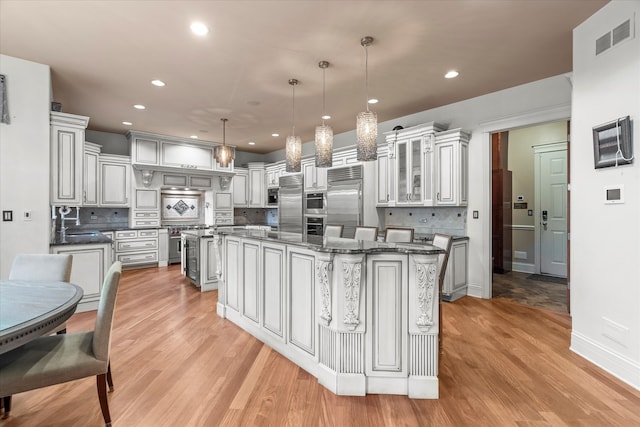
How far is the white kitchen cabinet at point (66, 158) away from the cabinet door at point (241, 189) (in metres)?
4.04

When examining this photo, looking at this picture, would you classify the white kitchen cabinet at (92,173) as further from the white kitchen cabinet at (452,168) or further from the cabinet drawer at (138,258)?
the white kitchen cabinet at (452,168)

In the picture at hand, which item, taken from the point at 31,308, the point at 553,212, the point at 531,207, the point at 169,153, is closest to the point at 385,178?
the point at 531,207

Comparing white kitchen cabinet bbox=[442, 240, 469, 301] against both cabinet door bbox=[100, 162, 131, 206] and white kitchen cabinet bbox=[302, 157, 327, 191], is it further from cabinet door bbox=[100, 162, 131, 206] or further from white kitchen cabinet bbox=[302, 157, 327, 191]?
cabinet door bbox=[100, 162, 131, 206]

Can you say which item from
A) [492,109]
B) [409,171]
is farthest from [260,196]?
[492,109]

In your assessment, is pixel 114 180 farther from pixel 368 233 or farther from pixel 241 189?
pixel 368 233

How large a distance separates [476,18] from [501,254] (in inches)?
182

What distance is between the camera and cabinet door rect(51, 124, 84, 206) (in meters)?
3.49

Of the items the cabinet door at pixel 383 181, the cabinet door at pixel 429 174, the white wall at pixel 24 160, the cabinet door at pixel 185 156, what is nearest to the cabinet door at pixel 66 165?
the white wall at pixel 24 160

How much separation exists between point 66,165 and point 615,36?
18.1 ft

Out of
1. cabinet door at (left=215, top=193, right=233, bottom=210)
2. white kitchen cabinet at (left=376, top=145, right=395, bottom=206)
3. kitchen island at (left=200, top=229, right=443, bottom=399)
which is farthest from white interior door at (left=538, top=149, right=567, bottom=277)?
cabinet door at (left=215, top=193, right=233, bottom=210)

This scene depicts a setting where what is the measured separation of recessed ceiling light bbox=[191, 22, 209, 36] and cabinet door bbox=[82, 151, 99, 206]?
4.32 meters

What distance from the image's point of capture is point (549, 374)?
2.26 metres

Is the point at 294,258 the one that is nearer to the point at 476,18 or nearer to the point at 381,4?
the point at 381,4

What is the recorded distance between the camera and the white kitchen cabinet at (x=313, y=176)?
5836 millimetres
